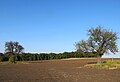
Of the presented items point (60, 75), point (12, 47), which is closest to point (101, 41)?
point (60, 75)

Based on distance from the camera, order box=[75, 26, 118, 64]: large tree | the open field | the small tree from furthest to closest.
A: the small tree, box=[75, 26, 118, 64]: large tree, the open field

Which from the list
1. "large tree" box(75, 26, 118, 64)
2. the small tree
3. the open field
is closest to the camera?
the open field

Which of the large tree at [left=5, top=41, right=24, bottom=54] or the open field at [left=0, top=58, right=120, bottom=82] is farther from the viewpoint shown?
the large tree at [left=5, top=41, right=24, bottom=54]

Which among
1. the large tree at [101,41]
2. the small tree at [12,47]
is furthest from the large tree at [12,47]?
the large tree at [101,41]

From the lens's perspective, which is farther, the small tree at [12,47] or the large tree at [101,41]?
the small tree at [12,47]

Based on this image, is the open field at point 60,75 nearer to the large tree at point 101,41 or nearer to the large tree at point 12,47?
the large tree at point 101,41

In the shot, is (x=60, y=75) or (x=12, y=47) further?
(x=12, y=47)

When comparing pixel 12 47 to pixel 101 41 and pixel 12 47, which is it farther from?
pixel 101 41

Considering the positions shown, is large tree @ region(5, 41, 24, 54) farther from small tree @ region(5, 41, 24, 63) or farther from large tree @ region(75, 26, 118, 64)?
large tree @ region(75, 26, 118, 64)

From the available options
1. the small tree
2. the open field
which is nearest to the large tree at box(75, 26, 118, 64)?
the open field

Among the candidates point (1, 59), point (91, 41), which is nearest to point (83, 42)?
point (91, 41)

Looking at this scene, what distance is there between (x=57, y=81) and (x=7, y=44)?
127 m

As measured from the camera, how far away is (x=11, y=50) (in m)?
147

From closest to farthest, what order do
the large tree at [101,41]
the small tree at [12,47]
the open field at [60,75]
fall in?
1. the open field at [60,75]
2. the large tree at [101,41]
3. the small tree at [12,47]
